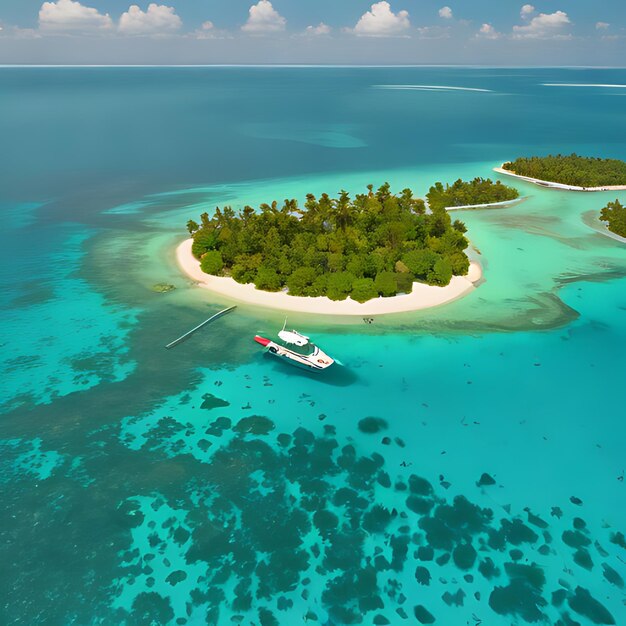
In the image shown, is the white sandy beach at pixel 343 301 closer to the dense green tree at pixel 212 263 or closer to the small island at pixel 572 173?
the dense green tree at pixel 212 263

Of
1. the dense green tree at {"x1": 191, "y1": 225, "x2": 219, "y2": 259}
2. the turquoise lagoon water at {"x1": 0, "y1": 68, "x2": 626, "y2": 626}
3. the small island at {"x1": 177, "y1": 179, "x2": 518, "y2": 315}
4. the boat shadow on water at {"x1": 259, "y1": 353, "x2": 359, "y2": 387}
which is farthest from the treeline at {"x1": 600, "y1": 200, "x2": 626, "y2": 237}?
the dense green tree at {"x1": 191, "y1": 225, "x2": 219, "y2": 259}

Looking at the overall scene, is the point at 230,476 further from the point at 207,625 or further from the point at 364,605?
the point at 364,605

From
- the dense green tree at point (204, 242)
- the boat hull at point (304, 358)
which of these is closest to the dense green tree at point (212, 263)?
the dense green tree at point (204, 242)

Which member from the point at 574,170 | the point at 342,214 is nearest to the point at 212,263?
the point at 342,214

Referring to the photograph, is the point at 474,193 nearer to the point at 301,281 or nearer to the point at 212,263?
the point at 301,281

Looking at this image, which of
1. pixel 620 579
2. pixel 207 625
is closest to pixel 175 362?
pixel 207 625

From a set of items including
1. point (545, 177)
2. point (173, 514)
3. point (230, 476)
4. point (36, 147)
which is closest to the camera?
point (173, 514)
